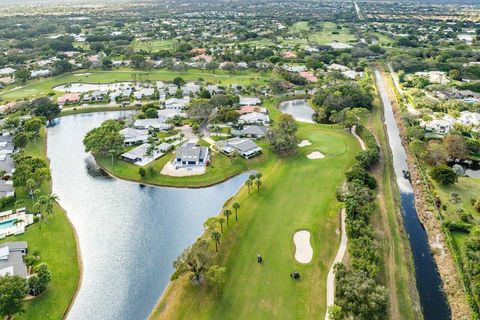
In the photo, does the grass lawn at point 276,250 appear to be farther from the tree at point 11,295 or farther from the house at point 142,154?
the house at point 142,154

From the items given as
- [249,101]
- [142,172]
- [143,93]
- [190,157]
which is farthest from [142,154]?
[143,93]

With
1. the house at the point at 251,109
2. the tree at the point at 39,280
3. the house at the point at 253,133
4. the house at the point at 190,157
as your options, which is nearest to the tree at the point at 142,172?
the house at the point at 190,157

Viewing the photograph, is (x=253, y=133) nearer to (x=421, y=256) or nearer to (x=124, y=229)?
(x=124, y=229)

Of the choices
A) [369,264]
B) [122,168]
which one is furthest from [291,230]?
[122,168]

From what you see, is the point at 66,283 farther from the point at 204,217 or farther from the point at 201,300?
the point at 204,217

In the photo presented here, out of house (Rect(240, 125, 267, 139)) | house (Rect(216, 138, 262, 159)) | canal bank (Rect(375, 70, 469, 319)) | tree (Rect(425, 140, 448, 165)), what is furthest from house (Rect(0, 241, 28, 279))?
tree (Rect(425, 140, 448, 165))

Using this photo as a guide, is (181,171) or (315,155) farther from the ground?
(315,155)
